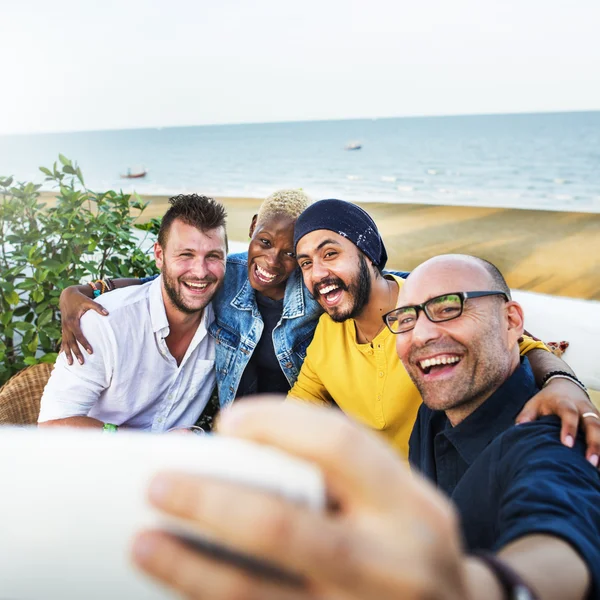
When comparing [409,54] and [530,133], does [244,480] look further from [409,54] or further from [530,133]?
[530,133]

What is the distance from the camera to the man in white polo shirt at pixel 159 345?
2.37m

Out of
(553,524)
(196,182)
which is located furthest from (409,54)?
(553,524)

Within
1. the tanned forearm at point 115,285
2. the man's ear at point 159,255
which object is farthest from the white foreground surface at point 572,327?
the tanned forearm at point 115,285

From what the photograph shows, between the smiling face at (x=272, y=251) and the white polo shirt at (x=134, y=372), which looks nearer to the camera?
the white polo shirt at (x=134, y=372)

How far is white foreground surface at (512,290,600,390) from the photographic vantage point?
285 cm

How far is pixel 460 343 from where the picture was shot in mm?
1588

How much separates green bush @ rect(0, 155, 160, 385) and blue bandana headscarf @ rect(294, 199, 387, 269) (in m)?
1.40

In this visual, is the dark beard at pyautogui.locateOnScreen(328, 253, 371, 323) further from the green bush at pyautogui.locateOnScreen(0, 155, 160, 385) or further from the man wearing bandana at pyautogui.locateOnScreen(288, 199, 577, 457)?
the green bush at pyautogui.locateOnScreen(0, 155, 160, 385)

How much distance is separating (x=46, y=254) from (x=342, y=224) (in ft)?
6.44

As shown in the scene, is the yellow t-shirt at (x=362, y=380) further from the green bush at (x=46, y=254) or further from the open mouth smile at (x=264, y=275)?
the green bush at (x=46, y=254)

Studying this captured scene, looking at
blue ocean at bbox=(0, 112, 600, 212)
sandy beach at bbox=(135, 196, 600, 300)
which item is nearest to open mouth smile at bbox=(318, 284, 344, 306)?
sandy beach at bbox=(135, 196, 600, 300)

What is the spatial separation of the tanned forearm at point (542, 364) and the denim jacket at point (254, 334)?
1047mm

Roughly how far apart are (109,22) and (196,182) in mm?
10015

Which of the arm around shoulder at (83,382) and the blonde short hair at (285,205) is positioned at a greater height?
the blonde short hair at (285,205)
